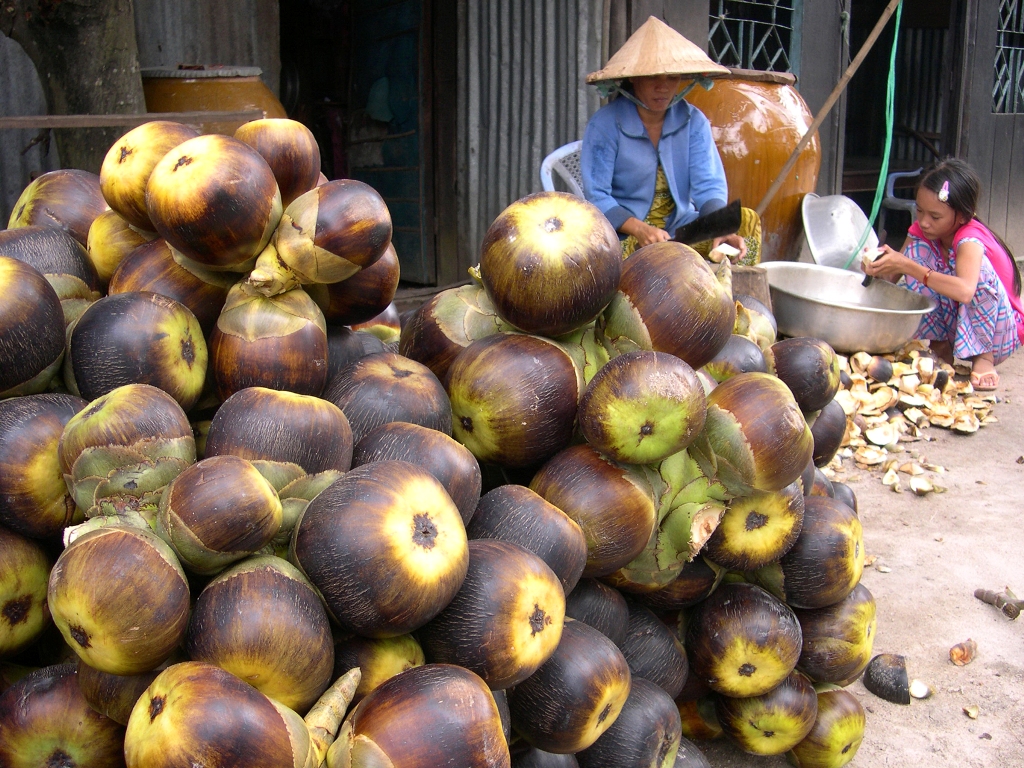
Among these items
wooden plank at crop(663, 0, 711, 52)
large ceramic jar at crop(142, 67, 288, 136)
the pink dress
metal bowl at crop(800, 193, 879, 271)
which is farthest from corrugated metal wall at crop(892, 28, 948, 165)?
large ceramic jar at crop(142, 67, 288, 136)

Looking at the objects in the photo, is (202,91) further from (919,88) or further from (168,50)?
(919,88)

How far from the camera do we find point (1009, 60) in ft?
32.2

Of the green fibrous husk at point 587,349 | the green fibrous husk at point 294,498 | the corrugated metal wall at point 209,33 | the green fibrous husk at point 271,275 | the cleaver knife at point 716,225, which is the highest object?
the corrugated metal wall at point 209,33

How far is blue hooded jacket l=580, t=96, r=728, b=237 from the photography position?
4.89 meters

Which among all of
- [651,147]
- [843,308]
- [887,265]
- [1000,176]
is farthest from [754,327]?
[1000,176]

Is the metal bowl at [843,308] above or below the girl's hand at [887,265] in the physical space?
below

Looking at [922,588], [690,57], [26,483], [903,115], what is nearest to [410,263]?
[690,57]

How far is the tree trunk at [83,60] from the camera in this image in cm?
387

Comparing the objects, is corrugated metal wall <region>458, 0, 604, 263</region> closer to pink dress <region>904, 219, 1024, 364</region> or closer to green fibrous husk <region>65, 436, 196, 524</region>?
pink dress <region>904, 219, 1024, 364</region>

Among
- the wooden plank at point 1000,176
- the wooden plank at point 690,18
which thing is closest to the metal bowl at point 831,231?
the wooden plank at point 690,18

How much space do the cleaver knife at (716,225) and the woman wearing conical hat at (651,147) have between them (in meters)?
0.69

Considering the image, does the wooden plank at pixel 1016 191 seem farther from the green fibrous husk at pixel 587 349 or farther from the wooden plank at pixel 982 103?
the green fibrous husk at pixel 587 349

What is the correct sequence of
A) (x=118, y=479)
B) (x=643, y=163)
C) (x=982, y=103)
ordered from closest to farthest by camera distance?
(x=118, y=479) < (x=643, y=163) < (x=982, y=103)

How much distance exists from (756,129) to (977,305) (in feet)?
6.56
